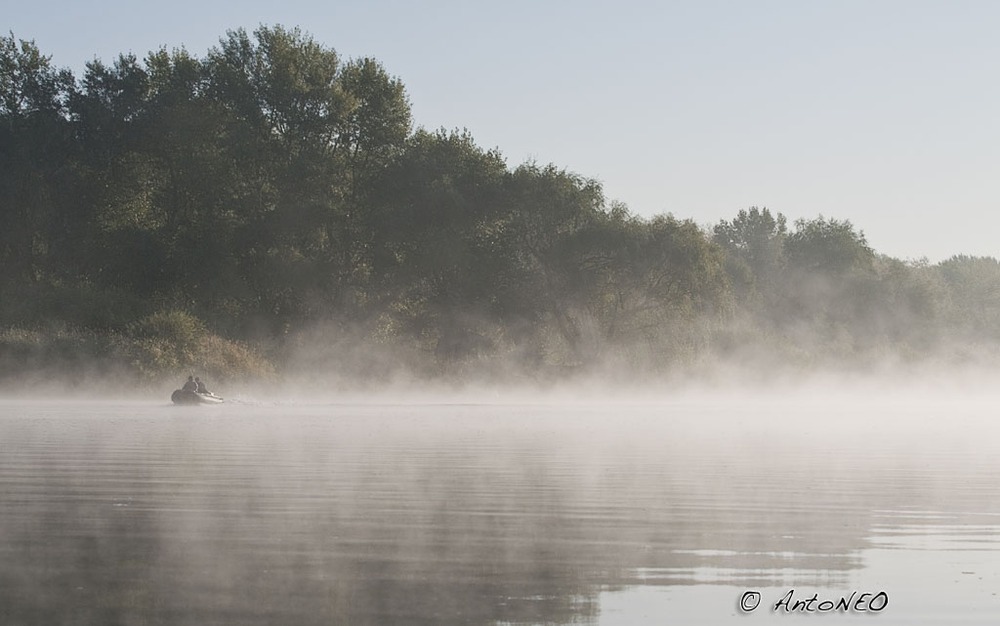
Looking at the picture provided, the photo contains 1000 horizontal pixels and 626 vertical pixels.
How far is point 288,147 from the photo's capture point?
67.1m

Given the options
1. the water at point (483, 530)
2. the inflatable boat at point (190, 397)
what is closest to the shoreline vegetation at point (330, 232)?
the inflatable boat at point (190, 397)

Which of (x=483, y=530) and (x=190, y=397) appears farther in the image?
(x=190, y=397)

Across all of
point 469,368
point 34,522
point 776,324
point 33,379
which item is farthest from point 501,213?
point 34,522

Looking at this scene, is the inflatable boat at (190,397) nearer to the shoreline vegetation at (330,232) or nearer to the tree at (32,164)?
the shoreline vegetation at (330,232)

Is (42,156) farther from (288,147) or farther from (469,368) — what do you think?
(469,368)

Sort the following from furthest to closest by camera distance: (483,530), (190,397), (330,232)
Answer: (330,232)
(190,397)
(483,530)

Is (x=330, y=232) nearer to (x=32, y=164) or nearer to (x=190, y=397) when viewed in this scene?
(x=32, y=164)

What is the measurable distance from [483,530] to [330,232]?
5493 cm

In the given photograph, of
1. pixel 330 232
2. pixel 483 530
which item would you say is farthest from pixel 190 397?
pixel 483 530

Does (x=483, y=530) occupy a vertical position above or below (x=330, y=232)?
below

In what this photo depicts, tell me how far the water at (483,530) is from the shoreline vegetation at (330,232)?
3786 centimetres

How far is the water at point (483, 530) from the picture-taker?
9203 millimetres

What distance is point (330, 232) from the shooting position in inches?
2628

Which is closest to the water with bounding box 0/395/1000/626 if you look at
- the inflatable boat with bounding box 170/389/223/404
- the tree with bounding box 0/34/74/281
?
the inflatable boat with bounding box 170/389/223/404
